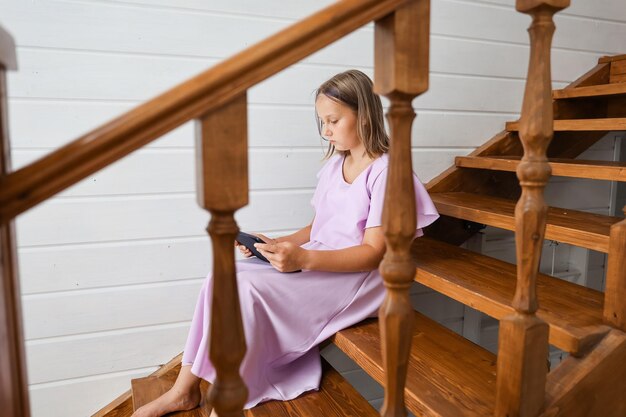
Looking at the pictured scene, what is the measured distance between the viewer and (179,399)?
1.42m

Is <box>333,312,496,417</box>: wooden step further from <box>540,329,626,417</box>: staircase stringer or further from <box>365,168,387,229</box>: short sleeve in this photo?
<box>365,168,387,229</box>: short sleeve

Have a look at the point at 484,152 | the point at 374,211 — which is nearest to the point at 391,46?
the point at 374,211

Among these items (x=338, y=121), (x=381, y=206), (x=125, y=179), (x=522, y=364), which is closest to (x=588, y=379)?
(x=522, y=364)

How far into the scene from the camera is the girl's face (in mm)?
1535

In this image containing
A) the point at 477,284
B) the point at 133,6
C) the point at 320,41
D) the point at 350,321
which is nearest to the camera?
the point at 320,41

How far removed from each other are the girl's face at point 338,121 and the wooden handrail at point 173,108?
0.81 m

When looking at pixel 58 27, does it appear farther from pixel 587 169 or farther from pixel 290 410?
pixel 587 169

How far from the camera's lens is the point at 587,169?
144 cm

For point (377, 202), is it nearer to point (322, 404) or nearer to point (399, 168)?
point (322, 404)

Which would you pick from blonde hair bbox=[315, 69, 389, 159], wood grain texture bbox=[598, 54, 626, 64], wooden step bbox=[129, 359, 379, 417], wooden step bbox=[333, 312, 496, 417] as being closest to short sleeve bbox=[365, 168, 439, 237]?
blonde hair bbox=[315, 69, 389, 159]

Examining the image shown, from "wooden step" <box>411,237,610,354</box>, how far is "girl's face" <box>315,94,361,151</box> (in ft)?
1.45

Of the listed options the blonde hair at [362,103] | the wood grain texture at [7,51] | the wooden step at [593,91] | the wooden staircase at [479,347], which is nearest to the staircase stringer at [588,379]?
the wooden staircase at [479,347]

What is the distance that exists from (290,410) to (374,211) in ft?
1.88

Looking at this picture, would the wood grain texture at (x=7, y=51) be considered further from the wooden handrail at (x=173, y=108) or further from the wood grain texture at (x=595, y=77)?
the wood grain texture at (x=595, y=77)
